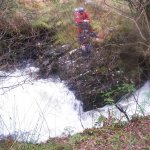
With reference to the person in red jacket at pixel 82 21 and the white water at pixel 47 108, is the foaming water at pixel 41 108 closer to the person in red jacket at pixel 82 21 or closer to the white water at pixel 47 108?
the white water at pixel 47 108

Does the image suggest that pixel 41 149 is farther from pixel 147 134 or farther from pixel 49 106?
pixel 49 106

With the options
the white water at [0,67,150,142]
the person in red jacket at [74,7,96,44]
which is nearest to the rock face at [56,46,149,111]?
the white water at [0,67,150,142]

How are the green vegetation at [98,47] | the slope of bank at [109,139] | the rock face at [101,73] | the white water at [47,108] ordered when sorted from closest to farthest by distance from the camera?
1. the slope of bank at [109,139]
2. the green vegetation at [98,47]
3. the white water at [47,108]
4. the rock face at [101,73]

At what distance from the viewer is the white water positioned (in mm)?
10797

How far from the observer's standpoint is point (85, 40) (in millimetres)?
13836

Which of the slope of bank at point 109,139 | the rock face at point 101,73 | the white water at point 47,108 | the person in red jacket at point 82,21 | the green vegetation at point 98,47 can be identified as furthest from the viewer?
the person in red jacket at point 82,21

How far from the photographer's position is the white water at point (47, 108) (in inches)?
425

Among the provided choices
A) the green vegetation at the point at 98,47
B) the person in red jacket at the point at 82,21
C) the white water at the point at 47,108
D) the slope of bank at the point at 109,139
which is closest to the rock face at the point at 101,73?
the green vegetation at the point at 98,47

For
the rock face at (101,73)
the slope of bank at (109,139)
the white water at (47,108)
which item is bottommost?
the slope of bank at (109,139)

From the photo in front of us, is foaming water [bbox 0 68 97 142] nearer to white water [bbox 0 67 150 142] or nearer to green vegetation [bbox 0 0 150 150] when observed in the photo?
white water [bbox 0 67 150 142]

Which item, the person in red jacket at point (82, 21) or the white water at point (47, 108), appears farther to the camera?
the person in red jacket at point (82, 21)

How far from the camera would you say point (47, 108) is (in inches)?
474

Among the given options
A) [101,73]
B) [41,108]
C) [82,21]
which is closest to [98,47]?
[82,21]

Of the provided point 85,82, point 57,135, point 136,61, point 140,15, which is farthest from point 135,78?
Result: point 57,135
